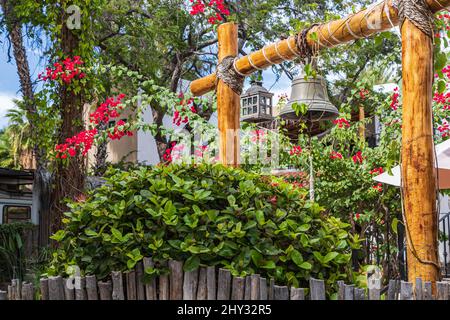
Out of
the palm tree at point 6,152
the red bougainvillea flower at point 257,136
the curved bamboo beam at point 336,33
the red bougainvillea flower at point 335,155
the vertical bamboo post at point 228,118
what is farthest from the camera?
the palm tree at point 6,152

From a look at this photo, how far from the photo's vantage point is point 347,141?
8.59 metres

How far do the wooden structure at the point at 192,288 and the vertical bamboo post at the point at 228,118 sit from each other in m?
2.25

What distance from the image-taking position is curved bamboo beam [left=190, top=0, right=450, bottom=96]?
146 inches

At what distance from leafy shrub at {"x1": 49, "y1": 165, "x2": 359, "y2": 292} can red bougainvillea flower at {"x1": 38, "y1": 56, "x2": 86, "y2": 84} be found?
5.83 meters

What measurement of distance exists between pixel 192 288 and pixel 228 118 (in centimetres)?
250

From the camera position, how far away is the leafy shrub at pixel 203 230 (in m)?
2.95

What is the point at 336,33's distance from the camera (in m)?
4.20

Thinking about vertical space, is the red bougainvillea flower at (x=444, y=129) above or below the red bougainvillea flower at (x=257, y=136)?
above

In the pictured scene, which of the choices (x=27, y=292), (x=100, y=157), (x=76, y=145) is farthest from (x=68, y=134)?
(x=100, y=157)

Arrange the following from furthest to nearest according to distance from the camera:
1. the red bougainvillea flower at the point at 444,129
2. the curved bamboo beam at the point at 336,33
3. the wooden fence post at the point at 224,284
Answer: the red bougainvillea flower at the point at 444,129, the curved bamboo beam at the point at 336,33, the wooden fence post at the point at 224,284

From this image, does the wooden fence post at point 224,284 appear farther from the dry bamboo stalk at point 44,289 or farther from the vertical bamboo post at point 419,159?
the vertical bamboo post at point 419,159

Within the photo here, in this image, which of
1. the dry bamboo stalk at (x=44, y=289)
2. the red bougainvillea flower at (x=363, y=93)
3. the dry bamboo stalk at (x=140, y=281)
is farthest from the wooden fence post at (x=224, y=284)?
the red bougainvillea flower at (x=363, y=93)

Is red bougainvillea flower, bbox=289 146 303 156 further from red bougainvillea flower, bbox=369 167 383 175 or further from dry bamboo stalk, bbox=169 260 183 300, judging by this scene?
dry bamboo stalk, bbox=169 260 183 300
